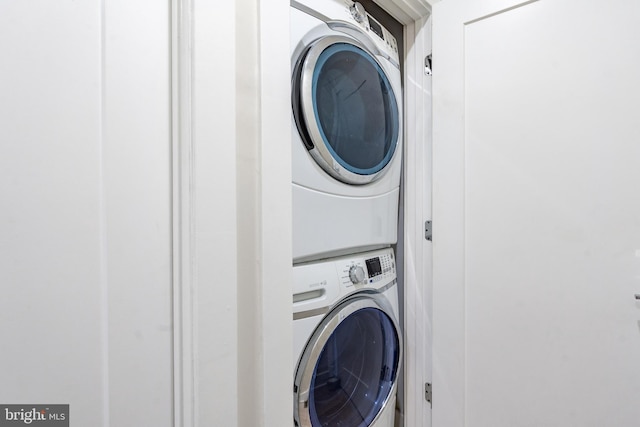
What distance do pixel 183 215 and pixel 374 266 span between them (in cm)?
75

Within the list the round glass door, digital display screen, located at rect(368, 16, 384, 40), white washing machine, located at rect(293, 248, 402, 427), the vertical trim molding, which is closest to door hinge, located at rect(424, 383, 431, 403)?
white washing machine, located at rect(293, 248, 402, 427)

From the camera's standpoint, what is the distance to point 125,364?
646 mm

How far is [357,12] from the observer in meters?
1.20

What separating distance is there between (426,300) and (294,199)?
79 centimetres

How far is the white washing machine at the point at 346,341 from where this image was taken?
0.97m

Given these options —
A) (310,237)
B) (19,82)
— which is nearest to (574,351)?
(310,237)

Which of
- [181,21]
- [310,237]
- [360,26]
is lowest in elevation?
[310,237]

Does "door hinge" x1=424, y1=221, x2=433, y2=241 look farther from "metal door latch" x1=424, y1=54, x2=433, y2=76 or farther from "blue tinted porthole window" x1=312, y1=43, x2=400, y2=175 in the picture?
"metal door latch" x1=424, y1=54, x2=433, y2=76

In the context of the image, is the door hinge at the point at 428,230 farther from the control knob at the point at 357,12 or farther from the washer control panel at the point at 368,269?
the control knob at the point at 357,12

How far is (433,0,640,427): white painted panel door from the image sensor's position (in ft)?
3.31

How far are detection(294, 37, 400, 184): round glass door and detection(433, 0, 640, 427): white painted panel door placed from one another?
235mm

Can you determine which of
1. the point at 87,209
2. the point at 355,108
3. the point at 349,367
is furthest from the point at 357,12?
the point at 349,367

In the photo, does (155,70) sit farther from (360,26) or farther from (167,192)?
(360,26)

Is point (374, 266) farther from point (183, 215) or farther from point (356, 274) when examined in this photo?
point (183, 215)
